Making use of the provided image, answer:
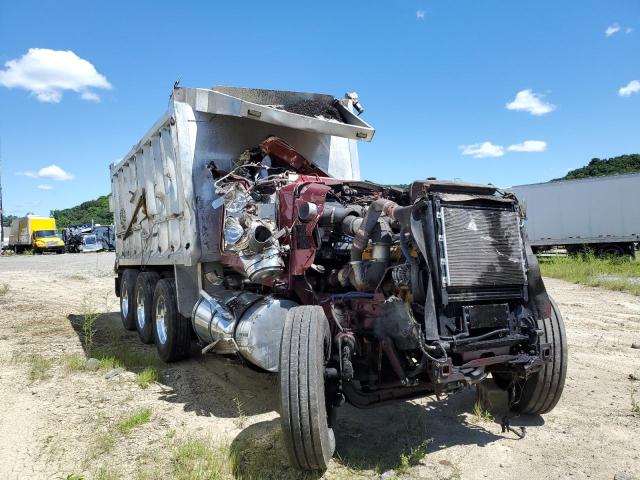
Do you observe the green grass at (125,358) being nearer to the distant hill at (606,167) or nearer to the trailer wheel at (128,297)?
the trailer wheel at (128,297)

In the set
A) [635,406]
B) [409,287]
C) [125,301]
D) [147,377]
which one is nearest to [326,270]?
[409,287]

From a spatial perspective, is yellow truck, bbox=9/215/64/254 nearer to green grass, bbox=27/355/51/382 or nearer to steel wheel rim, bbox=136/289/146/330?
steel wheel rim, bbox=136/289/146/330

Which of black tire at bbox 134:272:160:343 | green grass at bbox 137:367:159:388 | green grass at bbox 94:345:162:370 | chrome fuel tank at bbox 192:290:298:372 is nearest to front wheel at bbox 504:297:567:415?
chrome fuel tank at bbox 192:290:298:372

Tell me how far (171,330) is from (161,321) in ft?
2.17

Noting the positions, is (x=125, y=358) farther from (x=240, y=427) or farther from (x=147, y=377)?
(x=240, y=427)

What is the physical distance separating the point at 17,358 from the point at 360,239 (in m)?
5.13

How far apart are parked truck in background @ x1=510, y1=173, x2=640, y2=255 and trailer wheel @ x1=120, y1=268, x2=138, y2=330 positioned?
51.1 feet

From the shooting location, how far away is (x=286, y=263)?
4.77 m

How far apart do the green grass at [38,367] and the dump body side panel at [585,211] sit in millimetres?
18139

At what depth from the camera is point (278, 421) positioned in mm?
4418

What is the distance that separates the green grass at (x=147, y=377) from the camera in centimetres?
559

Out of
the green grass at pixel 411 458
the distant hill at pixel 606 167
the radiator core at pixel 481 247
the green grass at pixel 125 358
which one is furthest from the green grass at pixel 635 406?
the distant hill at pixel 606 167

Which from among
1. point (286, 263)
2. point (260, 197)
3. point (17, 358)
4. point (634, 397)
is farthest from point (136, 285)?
point (634, 397)

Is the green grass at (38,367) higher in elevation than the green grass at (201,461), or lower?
higher
